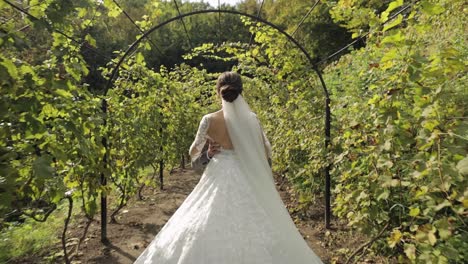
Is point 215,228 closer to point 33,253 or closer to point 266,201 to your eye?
point 266,201

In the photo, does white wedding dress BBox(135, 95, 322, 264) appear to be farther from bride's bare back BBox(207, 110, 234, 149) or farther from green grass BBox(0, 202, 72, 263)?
green grass BBox(0, 202, 72, 263)

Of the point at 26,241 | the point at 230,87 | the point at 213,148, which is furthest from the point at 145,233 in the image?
the point at 230,87

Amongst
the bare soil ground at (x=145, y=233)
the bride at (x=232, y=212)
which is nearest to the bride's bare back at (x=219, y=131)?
the bride at (x=232, y=212)

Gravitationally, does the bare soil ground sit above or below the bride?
below

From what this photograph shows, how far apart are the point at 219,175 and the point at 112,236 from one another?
2288 mm

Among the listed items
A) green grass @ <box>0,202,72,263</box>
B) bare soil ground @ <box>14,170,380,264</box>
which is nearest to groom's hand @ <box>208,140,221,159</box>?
bare soil ground @ <box>14,170,380,264</box>

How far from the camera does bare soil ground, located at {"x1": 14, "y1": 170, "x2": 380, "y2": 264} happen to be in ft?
11.8

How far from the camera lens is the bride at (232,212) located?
2.18 m

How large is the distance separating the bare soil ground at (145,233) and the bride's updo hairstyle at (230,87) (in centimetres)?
163

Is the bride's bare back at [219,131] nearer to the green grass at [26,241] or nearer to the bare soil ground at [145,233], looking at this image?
the bare soil ground at [145,233]

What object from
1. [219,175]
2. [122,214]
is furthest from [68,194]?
[122,214]

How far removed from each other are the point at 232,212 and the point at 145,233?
2344 mm

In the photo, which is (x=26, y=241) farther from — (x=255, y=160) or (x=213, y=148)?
(x=255, y=160)

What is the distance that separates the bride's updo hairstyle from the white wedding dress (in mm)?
49
